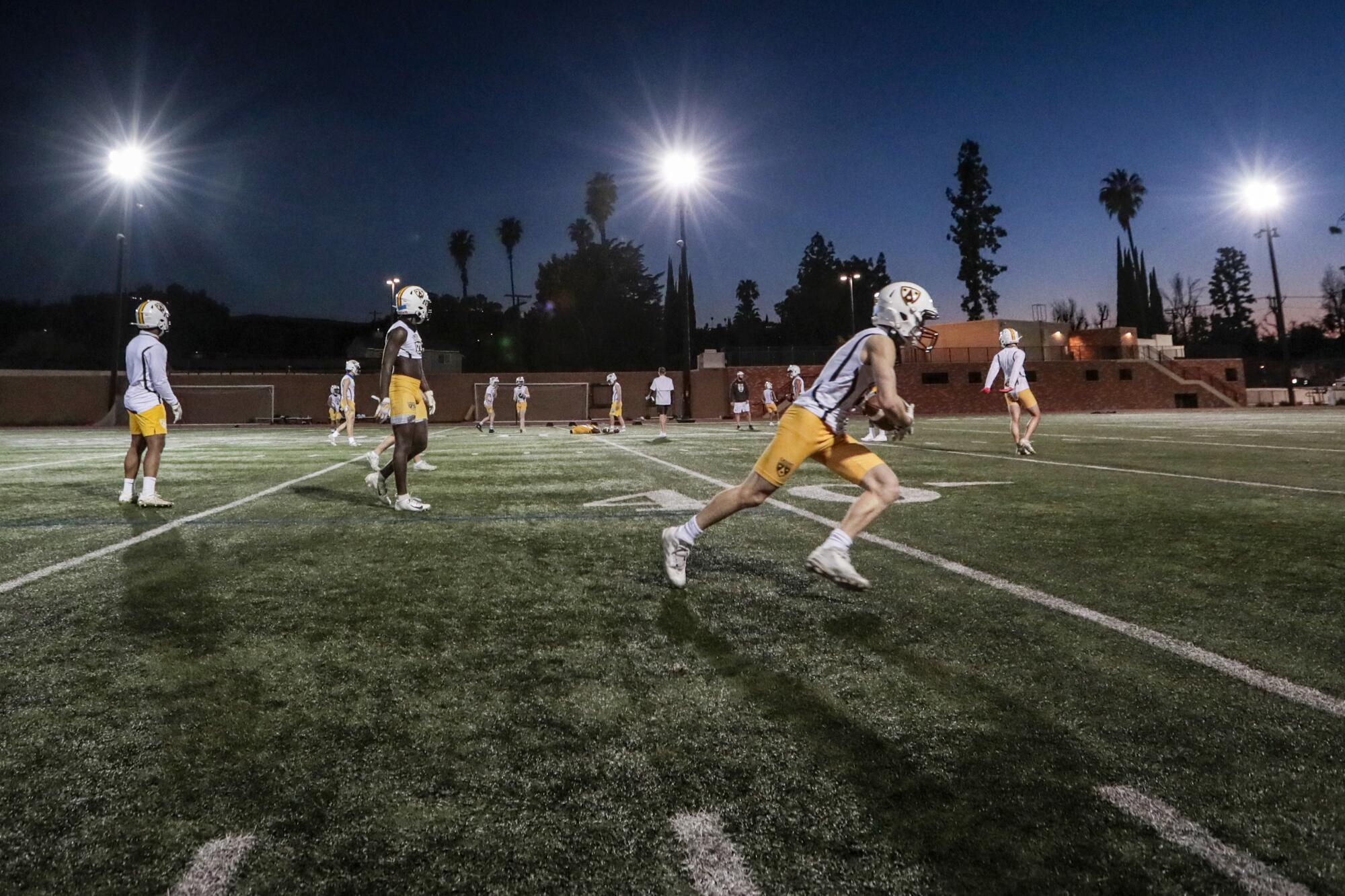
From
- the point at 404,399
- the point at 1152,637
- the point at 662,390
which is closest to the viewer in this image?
the point at 1152,637

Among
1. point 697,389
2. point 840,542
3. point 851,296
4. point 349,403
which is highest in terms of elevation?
point 851,296

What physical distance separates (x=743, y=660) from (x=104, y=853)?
2.07 meters

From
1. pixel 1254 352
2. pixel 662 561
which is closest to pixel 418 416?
pixel 662 561

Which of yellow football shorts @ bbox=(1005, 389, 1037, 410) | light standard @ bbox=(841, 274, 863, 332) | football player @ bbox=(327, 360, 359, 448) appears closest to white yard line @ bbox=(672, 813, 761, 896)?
yellow football shorts @ bbox=(1005, 389, 1037, 410)

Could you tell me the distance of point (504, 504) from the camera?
7.93 metres

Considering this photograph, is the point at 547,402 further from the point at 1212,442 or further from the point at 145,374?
the point at 145,374

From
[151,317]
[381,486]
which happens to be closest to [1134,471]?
[381,486]

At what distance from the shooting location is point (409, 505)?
7.39 metres

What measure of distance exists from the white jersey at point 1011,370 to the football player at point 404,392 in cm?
1050

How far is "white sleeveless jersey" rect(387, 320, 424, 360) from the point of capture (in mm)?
8094

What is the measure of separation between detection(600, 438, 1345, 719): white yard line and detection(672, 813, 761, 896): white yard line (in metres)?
2.10

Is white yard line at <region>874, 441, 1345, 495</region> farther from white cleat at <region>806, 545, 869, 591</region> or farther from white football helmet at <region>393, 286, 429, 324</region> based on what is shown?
white football helmet at <region>393, 286, 429, 324</region>

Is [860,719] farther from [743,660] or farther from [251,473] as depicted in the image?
[251,473]

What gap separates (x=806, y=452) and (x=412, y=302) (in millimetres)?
5456
